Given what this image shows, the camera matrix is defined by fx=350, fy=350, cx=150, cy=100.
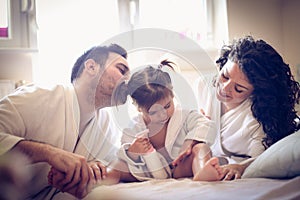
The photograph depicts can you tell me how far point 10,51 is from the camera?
1266mm

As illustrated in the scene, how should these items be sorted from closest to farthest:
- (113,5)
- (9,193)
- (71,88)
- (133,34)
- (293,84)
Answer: (9,193)
(71,88)
(133,34)
(293,84)
(113,5)

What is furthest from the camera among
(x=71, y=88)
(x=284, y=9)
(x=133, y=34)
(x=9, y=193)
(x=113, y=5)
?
(x=284, y=9)

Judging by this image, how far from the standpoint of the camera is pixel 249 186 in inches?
33.2

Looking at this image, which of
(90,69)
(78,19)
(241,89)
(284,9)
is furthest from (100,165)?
(284,9)

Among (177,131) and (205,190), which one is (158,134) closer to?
(177,131)

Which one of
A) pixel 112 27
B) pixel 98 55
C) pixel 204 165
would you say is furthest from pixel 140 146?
pixel 112 27

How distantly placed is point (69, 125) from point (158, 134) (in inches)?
10.6

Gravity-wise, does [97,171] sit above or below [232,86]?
below

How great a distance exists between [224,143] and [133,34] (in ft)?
1.54

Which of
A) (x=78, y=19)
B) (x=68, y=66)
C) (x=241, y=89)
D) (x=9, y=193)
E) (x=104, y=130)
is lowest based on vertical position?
(x=9, y=193)

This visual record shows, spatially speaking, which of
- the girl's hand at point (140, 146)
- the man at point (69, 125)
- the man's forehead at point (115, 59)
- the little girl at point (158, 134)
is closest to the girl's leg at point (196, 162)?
the little girl at point (158, 134)

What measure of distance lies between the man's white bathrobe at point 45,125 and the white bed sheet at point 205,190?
0.47ft

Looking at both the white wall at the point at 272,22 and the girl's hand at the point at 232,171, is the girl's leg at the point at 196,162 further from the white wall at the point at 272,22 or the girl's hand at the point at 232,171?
the white wall at the point at 272,22

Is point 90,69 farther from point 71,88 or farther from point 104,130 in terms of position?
point 104,130
